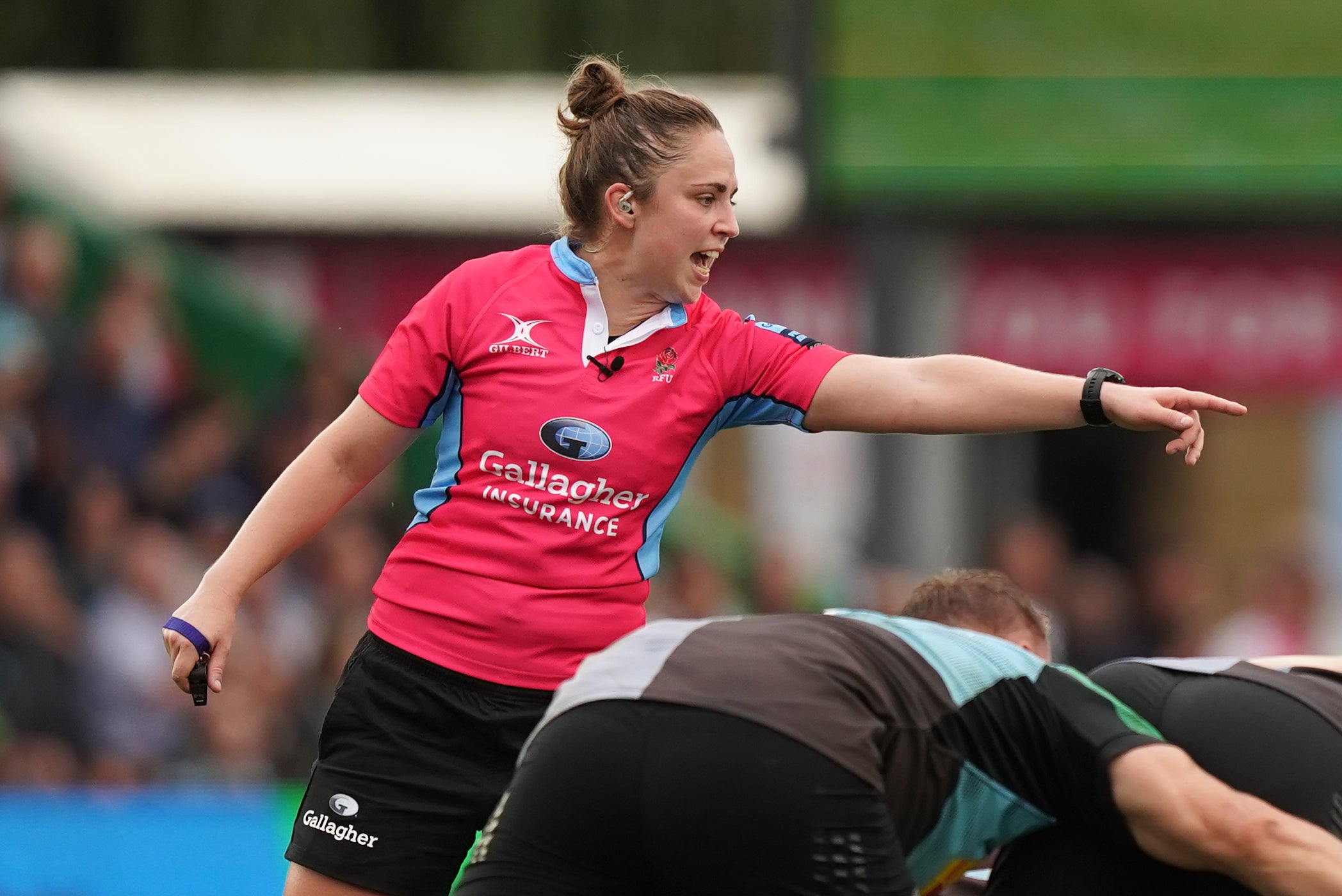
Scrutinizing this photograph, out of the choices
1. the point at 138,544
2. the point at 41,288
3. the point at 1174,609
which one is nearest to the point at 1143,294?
the point at 1174,609

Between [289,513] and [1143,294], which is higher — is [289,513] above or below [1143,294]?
below

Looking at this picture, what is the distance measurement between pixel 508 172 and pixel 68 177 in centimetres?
281

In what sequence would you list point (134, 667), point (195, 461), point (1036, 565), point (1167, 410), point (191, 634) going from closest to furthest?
point (1167, 410) → point (191, 634) → point (134, 667) → point (195, 461) → point (1036, 565)

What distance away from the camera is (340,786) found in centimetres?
354

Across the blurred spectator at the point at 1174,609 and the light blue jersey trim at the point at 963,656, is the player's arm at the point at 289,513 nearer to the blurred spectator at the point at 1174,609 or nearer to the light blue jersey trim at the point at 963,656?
the light blue jersey trim at the point at 963,656

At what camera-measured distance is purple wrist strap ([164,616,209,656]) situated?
3490 mm

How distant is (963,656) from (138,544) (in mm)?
5795

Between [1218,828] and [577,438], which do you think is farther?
[577,438]

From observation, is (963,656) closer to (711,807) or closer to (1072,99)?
(711,807)

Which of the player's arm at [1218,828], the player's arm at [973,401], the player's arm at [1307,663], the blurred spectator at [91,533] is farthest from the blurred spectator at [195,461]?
the player's arm at [1218,828]

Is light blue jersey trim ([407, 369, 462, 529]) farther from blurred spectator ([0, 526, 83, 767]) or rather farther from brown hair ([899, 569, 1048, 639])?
blurred spectator ([0, 526, 83, 767])

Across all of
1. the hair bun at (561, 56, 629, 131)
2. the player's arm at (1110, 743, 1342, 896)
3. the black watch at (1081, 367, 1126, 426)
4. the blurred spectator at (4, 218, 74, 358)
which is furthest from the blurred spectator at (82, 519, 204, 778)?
the player's arm at (1110, 743, 1342, 896)

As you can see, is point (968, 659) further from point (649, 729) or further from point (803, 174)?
point (803, 174)

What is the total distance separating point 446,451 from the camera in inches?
143
